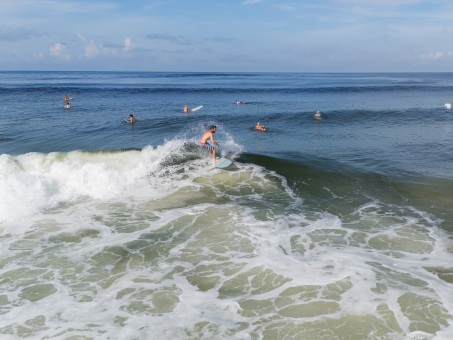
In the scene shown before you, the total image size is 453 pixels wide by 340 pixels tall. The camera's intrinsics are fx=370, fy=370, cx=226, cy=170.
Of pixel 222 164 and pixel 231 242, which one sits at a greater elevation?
pixel 222 164

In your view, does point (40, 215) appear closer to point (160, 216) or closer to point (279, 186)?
point (160, 216)

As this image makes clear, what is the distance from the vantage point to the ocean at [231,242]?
24.7 feet

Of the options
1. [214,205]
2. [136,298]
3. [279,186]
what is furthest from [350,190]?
[136,298]

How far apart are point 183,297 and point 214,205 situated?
5.99m

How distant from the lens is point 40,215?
1316cm

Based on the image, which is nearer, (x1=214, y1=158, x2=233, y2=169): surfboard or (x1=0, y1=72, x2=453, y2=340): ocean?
(x1=0, y1=72, x2=453, y2=340): ocean

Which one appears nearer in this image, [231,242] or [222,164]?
[231,242]

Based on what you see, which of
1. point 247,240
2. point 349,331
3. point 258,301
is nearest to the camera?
point 349,331

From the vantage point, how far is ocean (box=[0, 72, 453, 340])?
24.7 ft

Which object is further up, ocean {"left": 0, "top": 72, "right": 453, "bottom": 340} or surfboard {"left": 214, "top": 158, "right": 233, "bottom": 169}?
surfboard {"left": 214, "top": 158, "right": 233, "bottom": 169}

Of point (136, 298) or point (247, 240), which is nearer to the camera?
point (136, 298)

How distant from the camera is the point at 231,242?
11.0m

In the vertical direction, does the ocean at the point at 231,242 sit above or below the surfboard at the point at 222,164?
below

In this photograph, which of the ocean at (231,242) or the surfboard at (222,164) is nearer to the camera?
the ocean at (231,242)
